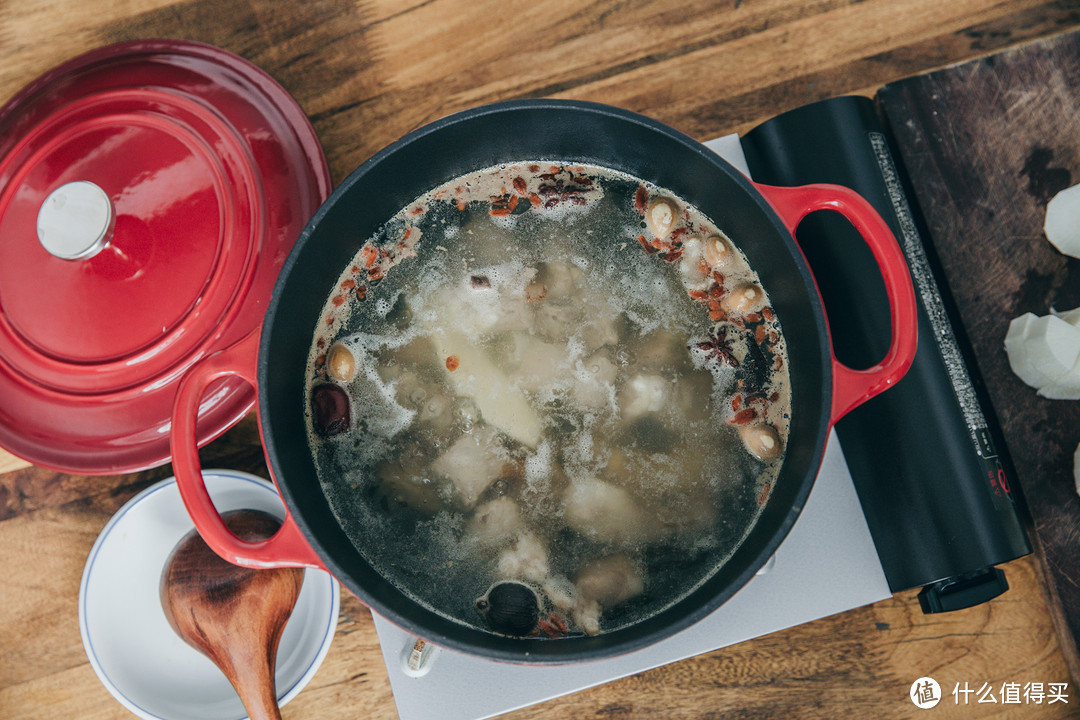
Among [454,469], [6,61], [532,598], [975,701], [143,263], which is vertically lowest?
[975,701]

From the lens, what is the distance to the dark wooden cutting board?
728 millimetres

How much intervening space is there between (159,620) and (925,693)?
2.89 feet

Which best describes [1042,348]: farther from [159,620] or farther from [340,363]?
[159,620]

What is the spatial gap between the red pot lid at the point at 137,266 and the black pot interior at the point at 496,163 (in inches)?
2.4

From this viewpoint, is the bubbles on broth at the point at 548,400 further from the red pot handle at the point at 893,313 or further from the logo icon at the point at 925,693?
the logo icon at the point at 925,693

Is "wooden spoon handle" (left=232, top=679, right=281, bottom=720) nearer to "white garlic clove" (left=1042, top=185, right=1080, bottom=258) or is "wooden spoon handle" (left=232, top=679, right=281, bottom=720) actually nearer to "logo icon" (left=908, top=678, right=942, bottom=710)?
"logo icon" (left=908, top=678, right=942, bottom=710)

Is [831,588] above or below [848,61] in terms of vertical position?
below

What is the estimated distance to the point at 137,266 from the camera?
607 millimetres

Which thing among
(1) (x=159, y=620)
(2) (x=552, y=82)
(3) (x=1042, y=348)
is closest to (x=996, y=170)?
(3) (x=1042, y=348)

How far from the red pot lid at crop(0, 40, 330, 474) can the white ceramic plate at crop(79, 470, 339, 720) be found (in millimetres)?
95

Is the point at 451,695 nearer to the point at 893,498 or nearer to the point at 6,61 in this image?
the point at 893,498

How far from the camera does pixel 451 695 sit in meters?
0.70

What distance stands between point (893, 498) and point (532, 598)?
1.25 ft

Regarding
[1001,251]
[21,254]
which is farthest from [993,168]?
A: [21,254]
